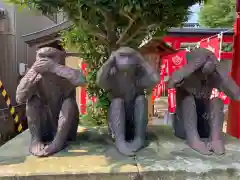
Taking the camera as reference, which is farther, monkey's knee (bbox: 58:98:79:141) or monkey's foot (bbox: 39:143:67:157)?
monkey's knee (bbox: 58:98:79:141)

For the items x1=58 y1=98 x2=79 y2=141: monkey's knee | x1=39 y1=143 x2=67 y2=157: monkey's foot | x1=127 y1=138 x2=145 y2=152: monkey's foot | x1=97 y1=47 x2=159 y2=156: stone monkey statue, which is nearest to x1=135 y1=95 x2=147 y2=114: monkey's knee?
x1=97 y1=47 x2=159 y2=156: stone monkey statue

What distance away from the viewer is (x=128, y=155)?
195 centimetres

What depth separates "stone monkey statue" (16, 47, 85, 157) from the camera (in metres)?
1.99

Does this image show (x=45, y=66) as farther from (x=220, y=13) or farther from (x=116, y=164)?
(x=220, y=13)

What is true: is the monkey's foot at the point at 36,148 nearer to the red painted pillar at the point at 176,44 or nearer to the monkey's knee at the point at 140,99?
the monkey's knee at the point at 140,99

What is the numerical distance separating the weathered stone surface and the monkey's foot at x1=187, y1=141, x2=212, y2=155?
35 millimetres

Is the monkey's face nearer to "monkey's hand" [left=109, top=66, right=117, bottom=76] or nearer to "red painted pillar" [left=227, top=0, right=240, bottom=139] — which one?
"monkey's hand" [left=109, top=66, right=117, bottom=76]

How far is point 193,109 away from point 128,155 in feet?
2.25

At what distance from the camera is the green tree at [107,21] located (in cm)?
213

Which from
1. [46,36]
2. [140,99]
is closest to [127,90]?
[140,99]

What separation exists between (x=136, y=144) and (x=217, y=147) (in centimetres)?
64

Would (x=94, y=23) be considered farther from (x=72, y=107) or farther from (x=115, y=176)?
(x=115, y=176)

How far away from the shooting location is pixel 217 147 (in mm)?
2039

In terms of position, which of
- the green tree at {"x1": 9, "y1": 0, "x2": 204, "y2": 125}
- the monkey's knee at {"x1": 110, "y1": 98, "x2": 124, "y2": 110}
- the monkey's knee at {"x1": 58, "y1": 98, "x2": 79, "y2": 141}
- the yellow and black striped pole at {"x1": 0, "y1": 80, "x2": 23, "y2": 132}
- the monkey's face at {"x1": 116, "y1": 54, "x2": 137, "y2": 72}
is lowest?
the yellow and black striped pole at {"x1": 0, "y1": 80, "x2": 23, "y2": 132}
